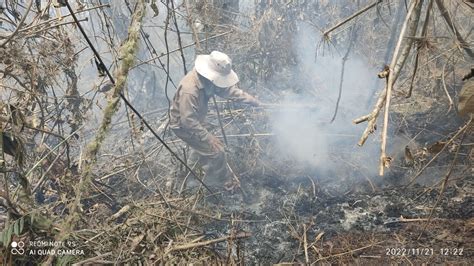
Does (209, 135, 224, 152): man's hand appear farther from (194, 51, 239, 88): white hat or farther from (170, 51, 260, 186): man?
(194, 51, 239, 88): white hat

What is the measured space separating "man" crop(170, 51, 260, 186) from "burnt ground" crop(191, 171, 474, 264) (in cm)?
57

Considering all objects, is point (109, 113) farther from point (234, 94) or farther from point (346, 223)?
point (234, 94)

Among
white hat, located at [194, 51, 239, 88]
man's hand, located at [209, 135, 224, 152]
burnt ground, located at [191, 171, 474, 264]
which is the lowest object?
burnt ground, located at [191, 171, 474, 264]

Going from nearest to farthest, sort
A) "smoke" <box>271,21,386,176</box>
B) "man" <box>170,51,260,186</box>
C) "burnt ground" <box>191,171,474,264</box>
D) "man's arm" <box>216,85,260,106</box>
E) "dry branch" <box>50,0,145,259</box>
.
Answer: "dry branch" <box>50,0,145,259</box>, "burnt ground" <box>191,171,474,264</box>, "man" <box>170,51,260,186</box>, "smoke" <box>271,21,386,176</box>, "man's arm" <box>216,85,260,106</box>

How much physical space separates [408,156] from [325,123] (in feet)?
15.3

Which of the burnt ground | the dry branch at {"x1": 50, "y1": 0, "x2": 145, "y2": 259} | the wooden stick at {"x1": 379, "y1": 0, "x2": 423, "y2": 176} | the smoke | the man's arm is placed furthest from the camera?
the man's arm

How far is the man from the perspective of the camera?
5254 millimetres

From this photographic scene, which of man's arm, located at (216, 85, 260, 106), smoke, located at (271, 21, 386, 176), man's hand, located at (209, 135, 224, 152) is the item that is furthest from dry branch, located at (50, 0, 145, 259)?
smoke, located at (271, 21, 386, 176)

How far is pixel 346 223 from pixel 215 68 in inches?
114

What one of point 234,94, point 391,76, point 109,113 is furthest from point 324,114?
point 391,76

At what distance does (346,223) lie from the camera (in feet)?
12.9

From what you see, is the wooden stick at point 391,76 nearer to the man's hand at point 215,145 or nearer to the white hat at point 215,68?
the white hat at point 215,68

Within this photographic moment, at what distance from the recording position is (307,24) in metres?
9.18

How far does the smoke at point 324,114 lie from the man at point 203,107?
4.12ft
